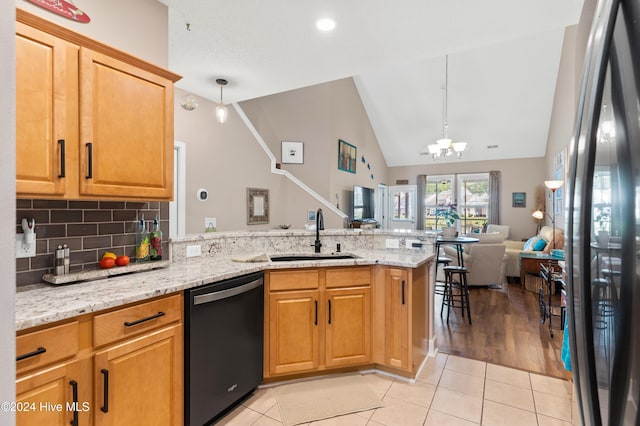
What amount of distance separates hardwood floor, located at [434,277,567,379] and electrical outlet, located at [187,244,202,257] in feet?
7.68

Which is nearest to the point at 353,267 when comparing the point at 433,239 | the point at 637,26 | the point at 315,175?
the point at 433,239

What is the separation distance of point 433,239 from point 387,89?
5.66m

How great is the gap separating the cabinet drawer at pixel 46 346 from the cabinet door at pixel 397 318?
6.29 ft

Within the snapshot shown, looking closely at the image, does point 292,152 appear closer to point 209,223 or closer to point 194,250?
point 209,223

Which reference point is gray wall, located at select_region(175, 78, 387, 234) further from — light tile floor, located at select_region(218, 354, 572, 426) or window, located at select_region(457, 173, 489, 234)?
window, located at select_region(457, 173, 489, 234)

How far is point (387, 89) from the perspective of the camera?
7.58 m

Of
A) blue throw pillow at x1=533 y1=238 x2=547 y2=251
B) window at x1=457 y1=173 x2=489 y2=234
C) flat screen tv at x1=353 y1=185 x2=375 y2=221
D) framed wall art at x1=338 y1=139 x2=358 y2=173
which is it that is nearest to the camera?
blue throw pillow at x1=533 y1=238 x2=547 y2=251

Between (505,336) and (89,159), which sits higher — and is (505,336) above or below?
below

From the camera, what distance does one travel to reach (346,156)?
7215mm

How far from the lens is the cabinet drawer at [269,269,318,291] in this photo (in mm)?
2301

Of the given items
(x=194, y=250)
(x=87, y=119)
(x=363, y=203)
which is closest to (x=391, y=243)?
(x=194, y=250)

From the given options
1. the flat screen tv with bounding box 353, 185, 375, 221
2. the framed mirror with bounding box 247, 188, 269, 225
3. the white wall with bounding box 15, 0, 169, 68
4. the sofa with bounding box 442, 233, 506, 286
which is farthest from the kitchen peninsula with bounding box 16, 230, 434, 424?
the flat screen tv with bounding box 353, 185, 375, 221

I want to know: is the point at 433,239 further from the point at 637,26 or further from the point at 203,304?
the point at 637,26

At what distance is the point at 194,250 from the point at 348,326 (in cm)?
131
